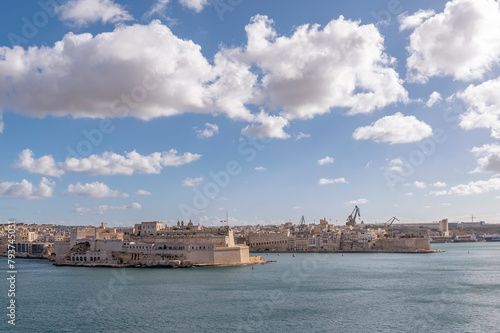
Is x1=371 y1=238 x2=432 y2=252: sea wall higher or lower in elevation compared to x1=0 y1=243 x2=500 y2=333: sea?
lower

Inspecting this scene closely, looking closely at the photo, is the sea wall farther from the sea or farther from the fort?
the sea

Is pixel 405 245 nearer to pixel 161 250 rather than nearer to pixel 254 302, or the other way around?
pixel 161 250

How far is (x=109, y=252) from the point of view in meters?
51.9

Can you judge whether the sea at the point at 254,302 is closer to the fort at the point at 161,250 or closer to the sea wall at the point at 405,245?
the fort at the point at 161,250

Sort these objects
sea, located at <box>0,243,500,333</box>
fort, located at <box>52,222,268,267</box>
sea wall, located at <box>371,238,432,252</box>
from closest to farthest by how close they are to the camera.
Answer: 1. sea, located at <box>0,243,500,333</box>
2. fort, located at <box>52,222,268,267</box>
3. sea wall, located at <box>371,238,432,252</box>

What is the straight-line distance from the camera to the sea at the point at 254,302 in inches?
867

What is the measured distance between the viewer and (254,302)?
27453 mm

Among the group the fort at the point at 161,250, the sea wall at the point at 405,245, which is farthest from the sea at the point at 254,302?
the sea wall at the point at 405,245

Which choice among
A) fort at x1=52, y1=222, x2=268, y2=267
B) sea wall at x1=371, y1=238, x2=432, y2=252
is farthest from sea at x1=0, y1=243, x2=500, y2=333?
sea wall at x1=371, y1=238, x2=432, y2=252

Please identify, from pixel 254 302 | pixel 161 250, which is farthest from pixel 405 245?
pixel 254 302

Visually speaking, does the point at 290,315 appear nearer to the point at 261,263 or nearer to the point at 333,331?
the point at 333,331

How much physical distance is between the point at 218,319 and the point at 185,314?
2077 millimetres

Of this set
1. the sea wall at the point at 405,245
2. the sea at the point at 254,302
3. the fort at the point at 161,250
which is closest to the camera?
the sea at the point at 254,302

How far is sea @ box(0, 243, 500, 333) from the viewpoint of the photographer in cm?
2202
